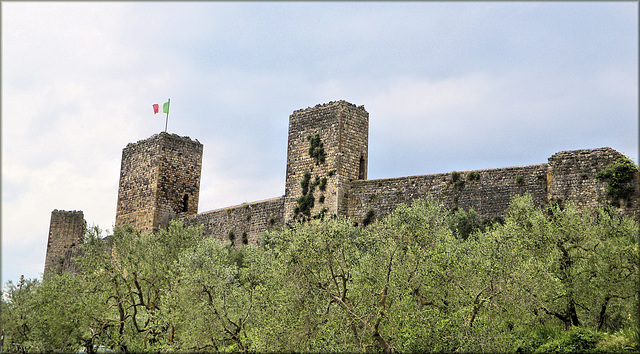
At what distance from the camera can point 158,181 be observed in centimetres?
3853

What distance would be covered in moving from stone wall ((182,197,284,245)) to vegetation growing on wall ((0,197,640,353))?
969cm

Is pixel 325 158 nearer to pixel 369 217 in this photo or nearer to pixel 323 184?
pixel 323 184

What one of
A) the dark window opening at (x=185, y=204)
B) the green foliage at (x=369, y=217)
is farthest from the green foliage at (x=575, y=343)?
the dark window opening at (x=185, y=204)

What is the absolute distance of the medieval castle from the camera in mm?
26078

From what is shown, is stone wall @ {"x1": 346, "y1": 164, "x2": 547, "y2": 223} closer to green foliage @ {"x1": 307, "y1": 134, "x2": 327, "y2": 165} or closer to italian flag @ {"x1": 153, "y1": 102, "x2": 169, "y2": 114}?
green foliage @ {"x1": 307, "y1": 134, "x2": 327, "y2": 165}

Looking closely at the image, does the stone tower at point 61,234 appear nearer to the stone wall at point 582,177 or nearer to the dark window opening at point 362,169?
the dark window opening at point 362,169

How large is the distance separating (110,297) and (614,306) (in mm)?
17828

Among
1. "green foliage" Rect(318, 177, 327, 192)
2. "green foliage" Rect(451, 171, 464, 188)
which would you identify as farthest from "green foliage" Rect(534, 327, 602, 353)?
"green foliage" Rect(318, 177, 327, 192)

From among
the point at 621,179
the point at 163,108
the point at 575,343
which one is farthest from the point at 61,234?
the point at 575,343

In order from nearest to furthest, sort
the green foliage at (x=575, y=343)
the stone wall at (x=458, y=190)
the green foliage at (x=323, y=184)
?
1. the green foliage at (x=575, y=343)
2. the stone wall at (x=458, y=190)
3. the green foliage at (x=323, y=184)

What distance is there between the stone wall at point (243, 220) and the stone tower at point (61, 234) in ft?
49.5

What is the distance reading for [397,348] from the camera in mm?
18406

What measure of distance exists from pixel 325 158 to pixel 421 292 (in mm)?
12317

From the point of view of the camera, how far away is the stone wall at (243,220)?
112ft
